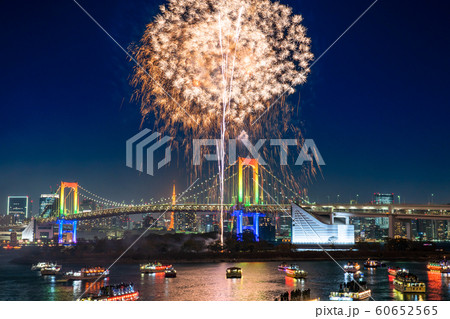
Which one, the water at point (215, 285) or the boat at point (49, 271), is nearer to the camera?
the water at point (215, 285)

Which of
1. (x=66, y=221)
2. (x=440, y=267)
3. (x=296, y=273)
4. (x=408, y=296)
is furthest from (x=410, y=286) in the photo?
(x=66, y=221)

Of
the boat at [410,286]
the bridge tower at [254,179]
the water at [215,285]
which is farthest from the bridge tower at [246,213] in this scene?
the boat at [410,286]

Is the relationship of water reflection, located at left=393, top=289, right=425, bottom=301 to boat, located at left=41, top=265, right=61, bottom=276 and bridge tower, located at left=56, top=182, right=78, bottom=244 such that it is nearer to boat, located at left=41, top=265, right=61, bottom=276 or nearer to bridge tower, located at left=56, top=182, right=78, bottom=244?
boat, located at left=41, top=265, right=61, bottom=276

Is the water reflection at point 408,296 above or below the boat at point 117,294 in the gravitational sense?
below

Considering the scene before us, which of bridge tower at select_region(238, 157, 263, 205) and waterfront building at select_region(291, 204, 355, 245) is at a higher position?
bridge tower at select_region(238, 157, 263, 205)

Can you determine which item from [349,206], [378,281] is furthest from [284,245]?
[378,281]

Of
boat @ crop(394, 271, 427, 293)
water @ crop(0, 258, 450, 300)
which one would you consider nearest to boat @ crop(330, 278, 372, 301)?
water @ crop(0, 258, 450, 300)

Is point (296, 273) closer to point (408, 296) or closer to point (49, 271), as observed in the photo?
point (408, 296)

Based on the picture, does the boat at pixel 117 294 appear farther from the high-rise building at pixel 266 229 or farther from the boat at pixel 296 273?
the high-rise building at pixel 266 229
